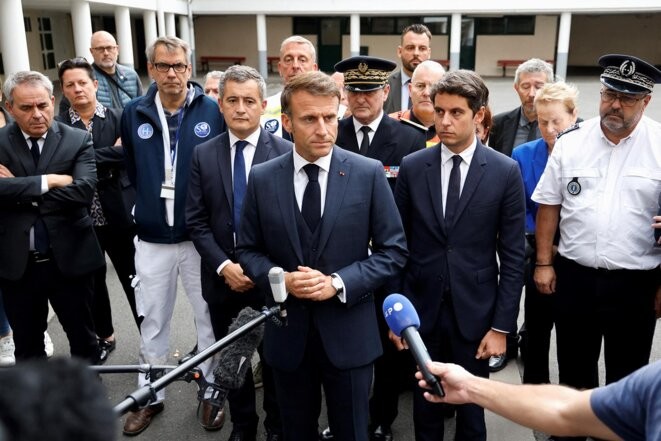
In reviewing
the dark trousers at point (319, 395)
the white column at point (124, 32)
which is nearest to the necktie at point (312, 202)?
the dark trousers at point (319, 395)

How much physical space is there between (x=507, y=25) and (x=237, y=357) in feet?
107

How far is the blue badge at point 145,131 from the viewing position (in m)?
3.67

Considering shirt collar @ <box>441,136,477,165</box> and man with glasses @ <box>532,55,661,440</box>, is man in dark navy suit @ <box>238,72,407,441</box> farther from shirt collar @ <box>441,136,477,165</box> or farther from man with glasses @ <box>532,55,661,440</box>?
man with glasses @ <box>532,55,661,440</box>

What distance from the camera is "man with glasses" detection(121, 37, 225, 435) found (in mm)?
3650

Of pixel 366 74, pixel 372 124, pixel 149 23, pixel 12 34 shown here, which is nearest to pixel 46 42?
pixel 149 23

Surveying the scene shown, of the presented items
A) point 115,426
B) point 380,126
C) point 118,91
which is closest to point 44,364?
point 115,426

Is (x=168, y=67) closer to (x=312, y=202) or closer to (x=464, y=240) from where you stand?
(x=312, y=202)

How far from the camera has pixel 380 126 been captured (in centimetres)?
380

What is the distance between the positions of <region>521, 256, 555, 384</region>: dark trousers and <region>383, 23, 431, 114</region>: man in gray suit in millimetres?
2263

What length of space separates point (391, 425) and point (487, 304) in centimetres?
126

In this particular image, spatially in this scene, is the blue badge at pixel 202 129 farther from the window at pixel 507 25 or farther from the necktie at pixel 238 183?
the window at pixel 507 25

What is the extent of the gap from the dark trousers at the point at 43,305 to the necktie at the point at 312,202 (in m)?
2.04

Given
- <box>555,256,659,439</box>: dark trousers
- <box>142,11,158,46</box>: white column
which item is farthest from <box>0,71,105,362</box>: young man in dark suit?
<box>142,11,158,46</box>: white column

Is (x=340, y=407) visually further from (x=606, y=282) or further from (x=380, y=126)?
(x=380, y=126)
